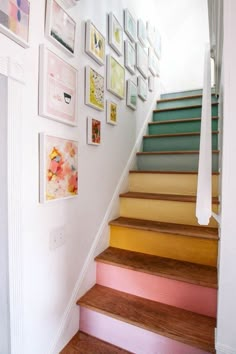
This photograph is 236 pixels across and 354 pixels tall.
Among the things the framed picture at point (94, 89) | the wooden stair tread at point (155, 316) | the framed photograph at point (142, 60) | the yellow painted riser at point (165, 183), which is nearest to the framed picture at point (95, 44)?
the framed picture at point (94, 89)

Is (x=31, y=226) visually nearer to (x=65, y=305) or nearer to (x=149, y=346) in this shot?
(x=65, y=305)

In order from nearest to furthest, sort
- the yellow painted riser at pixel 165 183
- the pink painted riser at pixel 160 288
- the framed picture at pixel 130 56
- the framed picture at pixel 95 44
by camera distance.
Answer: the pink painted riser at pixel 160 288, the framed picture at pixel 95 44, the yellow painted riser at pixel 165 183, the framed picture at pixel 130 56

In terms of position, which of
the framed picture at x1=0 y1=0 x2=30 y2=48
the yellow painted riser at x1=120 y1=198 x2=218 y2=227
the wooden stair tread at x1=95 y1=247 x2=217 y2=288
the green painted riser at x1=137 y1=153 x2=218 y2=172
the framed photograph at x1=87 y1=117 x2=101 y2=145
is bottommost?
the wooden stair tread at x1=95 y1=247 x2=217 y2=288

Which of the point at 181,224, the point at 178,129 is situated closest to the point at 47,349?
the point at 181,224

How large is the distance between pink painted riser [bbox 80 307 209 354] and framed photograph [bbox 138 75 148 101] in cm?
207

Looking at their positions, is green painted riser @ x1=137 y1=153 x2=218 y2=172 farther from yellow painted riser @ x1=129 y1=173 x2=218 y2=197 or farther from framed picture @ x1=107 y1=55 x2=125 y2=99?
framed picture @ x1=107 y1=55 x2=125 y2=99

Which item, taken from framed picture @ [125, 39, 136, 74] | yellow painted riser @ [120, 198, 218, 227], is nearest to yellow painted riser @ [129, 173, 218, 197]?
yellow painted riser @ [120, 198, 218, 227]

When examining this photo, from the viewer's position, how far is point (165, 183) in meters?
1.98

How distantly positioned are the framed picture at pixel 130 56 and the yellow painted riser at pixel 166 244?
148cm

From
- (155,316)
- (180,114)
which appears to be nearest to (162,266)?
(155,316)

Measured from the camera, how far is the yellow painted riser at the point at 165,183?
1.85m

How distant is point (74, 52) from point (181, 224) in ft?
4.55

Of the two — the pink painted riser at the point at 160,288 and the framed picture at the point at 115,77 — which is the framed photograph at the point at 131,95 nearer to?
the framed picture at the point at 115,77

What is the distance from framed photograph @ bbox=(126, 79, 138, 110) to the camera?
6.65ft
